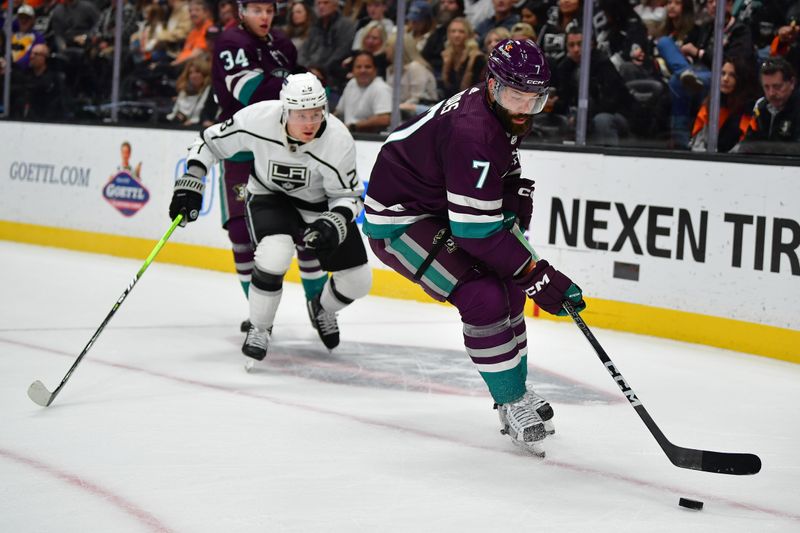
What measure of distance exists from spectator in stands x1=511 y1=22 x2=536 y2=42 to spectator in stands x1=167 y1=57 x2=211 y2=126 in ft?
7.96

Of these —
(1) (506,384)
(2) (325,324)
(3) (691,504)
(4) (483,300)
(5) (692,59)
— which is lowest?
(2) (325,324)

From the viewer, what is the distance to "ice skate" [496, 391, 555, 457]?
9.55ft

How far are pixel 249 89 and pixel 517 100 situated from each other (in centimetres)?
211

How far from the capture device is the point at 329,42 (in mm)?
6676

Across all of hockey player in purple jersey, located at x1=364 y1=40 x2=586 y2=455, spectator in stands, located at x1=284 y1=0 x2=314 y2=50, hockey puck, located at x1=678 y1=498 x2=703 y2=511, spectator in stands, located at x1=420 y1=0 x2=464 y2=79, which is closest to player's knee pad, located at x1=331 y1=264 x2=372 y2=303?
hockey player in purple jersey, located at x1=364 y1=40 x2=586 y2=455

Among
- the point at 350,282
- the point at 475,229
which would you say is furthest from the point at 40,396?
the point at 475,229

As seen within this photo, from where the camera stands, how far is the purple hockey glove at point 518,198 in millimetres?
3209

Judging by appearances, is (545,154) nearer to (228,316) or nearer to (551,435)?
(228,316)

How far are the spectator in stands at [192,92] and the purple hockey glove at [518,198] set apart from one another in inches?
173

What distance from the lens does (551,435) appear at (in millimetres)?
3242

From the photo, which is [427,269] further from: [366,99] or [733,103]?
[366,99]

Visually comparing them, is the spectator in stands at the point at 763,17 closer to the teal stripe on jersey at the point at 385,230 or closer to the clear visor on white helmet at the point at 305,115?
the clear visor on white helmet at the point at 305,115

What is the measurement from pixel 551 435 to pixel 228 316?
2.43 metres

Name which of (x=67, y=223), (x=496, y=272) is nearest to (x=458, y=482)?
(x=496, y=272)
